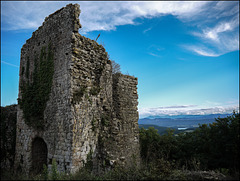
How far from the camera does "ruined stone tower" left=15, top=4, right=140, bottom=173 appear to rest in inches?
306

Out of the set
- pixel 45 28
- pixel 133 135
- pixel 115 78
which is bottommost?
pixel 133 135

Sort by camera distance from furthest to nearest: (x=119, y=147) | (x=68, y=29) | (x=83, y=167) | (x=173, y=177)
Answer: (x=119, y=147)
(x=68, y=29)
(x=83, y=167)
(x=173, y=177)

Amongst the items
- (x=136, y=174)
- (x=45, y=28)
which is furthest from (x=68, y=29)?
(x=136, y=174)

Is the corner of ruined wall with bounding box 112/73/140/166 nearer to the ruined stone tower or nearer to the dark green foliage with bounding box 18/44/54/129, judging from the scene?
the ruined stone tower

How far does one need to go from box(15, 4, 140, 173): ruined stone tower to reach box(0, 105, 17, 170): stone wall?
1.27m

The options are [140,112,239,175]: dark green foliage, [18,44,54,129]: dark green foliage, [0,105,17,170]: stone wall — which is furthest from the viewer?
[0,105,17,170]: stone wall

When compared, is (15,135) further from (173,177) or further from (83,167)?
(173,177)

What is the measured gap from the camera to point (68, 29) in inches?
329

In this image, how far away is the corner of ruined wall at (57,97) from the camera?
301 inches

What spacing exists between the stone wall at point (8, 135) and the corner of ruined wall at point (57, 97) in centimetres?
131

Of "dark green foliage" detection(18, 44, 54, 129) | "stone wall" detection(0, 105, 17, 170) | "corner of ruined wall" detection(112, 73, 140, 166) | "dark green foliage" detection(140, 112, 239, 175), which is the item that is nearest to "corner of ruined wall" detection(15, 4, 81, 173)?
"dark green foliage" detection(18, 44, 54, 129)

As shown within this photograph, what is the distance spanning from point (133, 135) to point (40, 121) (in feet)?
17.3

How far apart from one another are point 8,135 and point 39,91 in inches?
191

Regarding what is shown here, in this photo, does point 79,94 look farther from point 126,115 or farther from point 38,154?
point 38,154
